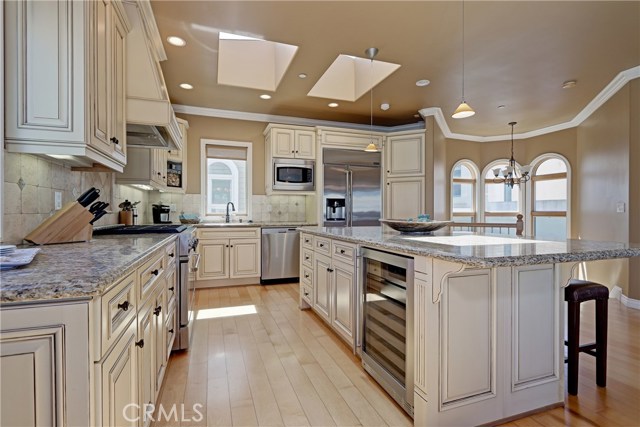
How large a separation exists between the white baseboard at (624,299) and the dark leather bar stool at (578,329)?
233cm

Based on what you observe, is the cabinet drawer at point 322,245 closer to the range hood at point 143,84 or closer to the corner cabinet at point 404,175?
the range hood at point 143,84

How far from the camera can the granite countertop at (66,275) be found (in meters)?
0.77

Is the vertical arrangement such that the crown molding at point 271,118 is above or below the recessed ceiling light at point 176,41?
below

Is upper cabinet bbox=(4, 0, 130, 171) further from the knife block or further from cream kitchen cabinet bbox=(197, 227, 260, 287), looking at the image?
cream kitchen cabinet bbox=(197, 227, 260, 287)

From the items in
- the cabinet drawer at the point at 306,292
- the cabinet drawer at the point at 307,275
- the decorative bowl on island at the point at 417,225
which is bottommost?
the cabinet drawer at the point at 306,292

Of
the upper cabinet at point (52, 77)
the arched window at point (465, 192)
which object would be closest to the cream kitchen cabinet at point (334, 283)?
the upper cabinet at point (52, 77)

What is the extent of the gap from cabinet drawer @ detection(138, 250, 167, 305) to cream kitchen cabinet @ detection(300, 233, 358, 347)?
1234 millimetres

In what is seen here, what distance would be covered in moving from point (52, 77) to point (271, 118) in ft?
13.0

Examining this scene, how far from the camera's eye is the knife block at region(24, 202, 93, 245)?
5.11 feet

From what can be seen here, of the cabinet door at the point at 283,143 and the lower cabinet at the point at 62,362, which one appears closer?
the lower cabinet at the point at 62,362

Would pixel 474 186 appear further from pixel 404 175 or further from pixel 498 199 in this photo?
pixel 404 175

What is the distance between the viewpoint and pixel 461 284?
5.07ft

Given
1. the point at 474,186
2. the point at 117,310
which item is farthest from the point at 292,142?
the point at 474,186

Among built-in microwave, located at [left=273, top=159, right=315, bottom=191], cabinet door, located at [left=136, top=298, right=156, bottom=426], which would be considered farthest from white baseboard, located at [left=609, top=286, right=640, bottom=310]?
cabinet door, located at [left=136, top=298, right=156, bottom=426]
